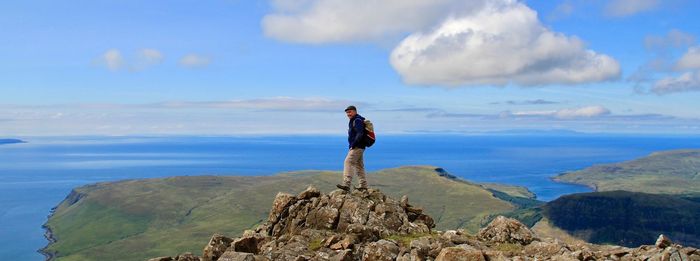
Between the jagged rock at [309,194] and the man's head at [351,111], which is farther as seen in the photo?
the jagged rock at [309,194]

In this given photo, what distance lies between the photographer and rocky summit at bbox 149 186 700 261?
26859 millimetres

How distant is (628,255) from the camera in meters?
27.1

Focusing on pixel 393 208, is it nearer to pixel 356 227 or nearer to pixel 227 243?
pixel 356 227

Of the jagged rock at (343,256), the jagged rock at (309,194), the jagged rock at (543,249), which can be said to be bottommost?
the jagged rock at (343,256)

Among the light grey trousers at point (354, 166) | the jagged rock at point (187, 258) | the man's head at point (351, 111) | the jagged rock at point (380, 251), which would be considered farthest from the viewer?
the light grey trousers at point (354, 166)

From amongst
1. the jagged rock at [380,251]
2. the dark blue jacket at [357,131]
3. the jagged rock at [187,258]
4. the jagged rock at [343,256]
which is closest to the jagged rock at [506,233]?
the jagged rock at [380,251]

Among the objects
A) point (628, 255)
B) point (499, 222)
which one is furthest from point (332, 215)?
point (628, 255)

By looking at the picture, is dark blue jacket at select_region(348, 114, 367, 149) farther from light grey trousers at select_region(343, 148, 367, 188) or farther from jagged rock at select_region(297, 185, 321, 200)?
jagged rock at select_region(297, 185, 321, 200)

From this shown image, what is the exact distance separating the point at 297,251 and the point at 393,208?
9.67 m

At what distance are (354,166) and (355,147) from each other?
163cm

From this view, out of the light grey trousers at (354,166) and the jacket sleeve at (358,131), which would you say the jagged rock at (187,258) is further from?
the jacket sleeve at (358,131)

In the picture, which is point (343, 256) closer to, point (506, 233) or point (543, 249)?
point (543, 249)

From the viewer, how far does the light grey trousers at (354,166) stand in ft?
123

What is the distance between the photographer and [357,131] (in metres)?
36.7
